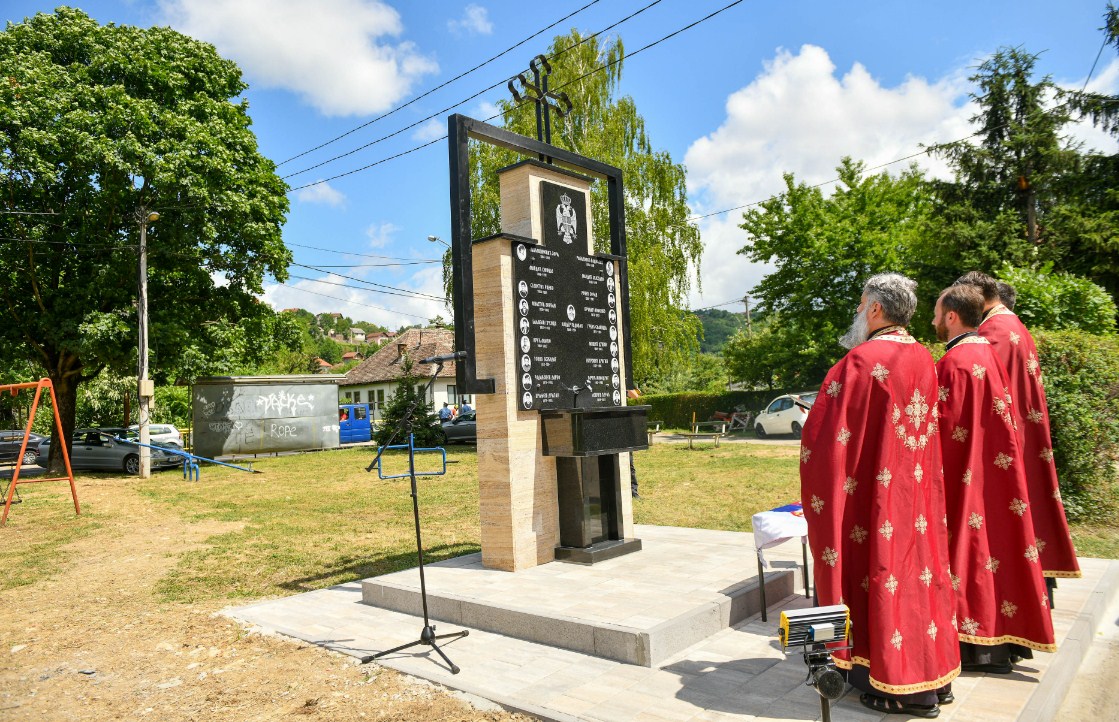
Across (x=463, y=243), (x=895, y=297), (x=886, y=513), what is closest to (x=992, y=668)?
(x=886, y=513)

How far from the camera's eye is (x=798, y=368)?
29.4 metres

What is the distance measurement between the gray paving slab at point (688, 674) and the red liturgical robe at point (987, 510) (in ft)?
1.00

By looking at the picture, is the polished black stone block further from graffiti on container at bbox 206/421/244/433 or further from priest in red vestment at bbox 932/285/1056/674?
graffiti on container at bbox 206/421/244/433

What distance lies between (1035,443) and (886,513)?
1703mm

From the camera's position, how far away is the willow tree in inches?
861

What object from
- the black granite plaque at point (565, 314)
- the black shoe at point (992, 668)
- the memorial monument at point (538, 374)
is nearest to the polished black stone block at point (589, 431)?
the memorial monument at point (538, 374)

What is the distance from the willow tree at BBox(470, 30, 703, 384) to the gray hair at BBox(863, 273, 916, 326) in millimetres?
17618

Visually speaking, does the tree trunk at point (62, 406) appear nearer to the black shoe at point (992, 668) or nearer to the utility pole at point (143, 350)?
the utility pole at point (143, 350)

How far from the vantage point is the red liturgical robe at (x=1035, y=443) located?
451cm

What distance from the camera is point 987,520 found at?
4195mm

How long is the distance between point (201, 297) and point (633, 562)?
64.4 feet

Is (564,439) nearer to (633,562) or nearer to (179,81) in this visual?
(633,562)

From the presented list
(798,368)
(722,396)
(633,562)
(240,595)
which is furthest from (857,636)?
(722,396)

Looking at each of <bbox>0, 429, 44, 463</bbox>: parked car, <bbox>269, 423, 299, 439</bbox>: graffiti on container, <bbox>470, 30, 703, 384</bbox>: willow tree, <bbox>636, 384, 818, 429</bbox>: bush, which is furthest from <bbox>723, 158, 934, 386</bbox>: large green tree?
<bbox>0, 429, 44, 463</bbox>: parked car
